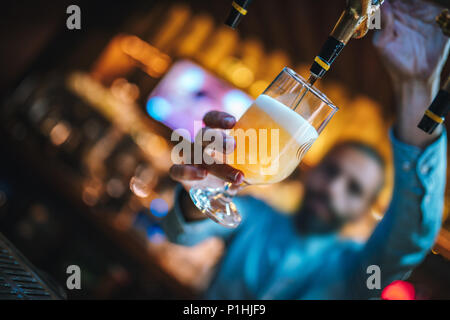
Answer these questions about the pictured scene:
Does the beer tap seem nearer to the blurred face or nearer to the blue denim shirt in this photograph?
the blue denim shirt

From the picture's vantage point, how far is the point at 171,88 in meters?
3.69

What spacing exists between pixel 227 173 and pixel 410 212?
766 mm

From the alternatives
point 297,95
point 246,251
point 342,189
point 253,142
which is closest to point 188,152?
point 253,142

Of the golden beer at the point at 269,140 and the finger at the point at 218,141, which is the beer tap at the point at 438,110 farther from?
the finger at the point at 218,141

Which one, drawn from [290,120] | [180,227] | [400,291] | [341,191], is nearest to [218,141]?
[290,120]

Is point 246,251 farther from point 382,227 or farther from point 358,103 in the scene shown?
point 358,103

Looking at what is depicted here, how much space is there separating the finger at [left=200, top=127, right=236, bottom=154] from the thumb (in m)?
0.49

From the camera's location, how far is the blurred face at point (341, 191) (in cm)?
228

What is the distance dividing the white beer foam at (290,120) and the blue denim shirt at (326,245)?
1.35 feet

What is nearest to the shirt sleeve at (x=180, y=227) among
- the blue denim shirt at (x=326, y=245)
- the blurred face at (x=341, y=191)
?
the blue denim shirt at (x=326, y=245)

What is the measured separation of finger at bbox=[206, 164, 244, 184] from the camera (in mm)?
899

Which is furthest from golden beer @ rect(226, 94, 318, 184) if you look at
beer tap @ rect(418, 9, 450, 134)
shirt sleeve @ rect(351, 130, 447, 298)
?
shirt sleeve @ rect(351, 130, 447, 298)

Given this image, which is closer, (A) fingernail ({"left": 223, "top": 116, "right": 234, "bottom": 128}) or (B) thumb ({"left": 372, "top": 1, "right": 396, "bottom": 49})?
(B) thumb ({"left": 372, "top": 1, "right": 396, "bottom": 49})

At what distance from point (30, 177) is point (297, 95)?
3736 millimetres
